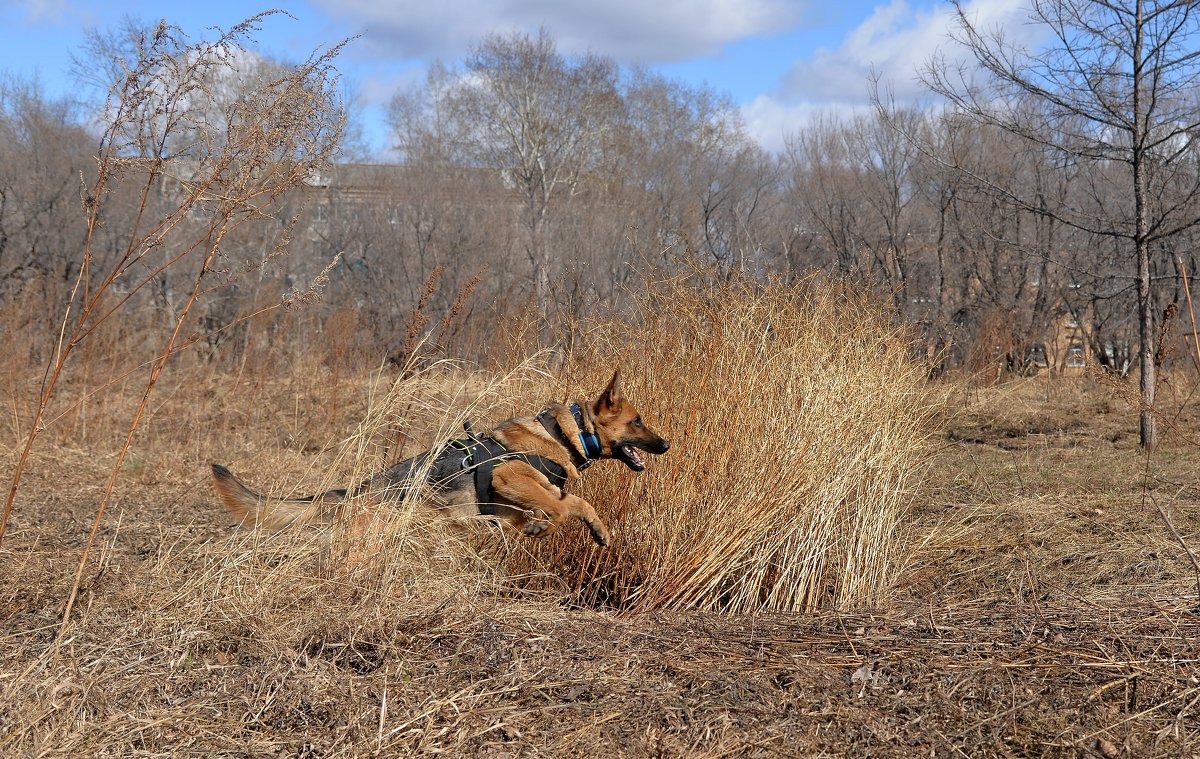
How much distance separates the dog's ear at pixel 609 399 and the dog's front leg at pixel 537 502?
1.50 ft

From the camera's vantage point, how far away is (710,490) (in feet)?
15.5

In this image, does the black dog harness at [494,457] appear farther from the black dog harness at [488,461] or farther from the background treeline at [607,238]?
the background treeline at [607,238]

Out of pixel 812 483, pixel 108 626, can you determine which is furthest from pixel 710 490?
pixel 108 626

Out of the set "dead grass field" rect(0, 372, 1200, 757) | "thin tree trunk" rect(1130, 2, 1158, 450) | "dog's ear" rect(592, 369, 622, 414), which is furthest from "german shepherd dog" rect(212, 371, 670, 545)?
"thin tree trunk" rect(1130, 2, 1158, 450)

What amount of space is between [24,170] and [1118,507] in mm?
17304

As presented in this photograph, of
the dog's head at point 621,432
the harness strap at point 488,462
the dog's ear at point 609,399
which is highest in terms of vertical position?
the dog's ear at point 609,399

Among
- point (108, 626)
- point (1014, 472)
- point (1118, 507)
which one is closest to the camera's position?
point (108, 626)

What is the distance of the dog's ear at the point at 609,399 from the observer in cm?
489

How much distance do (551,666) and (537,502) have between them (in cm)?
146

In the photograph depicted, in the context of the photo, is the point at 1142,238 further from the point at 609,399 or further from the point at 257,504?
the point at 257,504

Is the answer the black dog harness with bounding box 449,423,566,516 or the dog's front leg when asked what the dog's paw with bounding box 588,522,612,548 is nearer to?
the dog's front leg

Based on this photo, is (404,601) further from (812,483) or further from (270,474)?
(270,474)

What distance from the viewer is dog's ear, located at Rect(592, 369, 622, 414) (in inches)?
193

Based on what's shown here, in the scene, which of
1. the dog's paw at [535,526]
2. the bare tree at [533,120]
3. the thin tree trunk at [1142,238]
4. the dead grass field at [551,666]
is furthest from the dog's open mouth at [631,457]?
the bare tree at [533,120]
